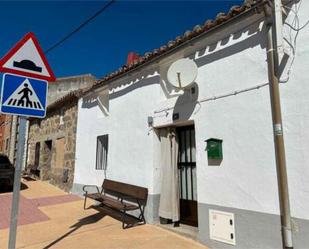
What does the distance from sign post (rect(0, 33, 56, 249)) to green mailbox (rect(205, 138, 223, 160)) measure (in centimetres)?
Answer: 292

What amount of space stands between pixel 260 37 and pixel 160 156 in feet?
11.1

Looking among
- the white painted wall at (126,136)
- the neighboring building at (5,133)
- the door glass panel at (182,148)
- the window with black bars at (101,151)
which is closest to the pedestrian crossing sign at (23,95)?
the white painted wall at (126,136)

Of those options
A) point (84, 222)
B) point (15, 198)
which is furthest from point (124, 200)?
point (15, 198)

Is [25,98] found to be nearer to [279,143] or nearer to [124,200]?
[279,143]

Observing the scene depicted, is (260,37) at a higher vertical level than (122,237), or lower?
higher

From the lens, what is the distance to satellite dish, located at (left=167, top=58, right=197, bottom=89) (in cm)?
523

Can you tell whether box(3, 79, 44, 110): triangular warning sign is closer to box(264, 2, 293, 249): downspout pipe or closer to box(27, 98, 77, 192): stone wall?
box(264, 2, 293, 249): downspout pipe

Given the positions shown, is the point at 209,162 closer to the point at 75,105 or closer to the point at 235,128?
the point at 235,128

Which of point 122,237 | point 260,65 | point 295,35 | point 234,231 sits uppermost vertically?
point 295,35

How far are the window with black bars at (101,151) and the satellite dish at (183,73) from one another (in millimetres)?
4273

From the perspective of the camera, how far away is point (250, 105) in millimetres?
4348

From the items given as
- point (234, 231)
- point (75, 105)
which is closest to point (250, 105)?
point (234, 231)

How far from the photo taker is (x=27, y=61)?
3.94 meters

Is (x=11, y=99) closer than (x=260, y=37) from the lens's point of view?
Yes
